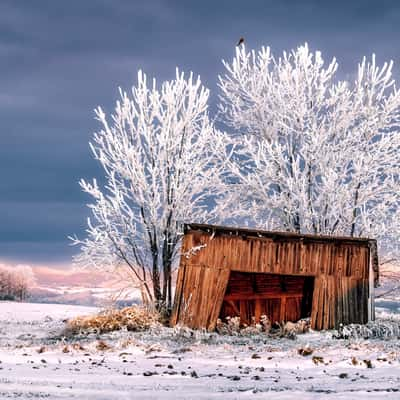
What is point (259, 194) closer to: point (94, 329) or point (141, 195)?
point (141, 195)

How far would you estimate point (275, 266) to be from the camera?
73.5 ft

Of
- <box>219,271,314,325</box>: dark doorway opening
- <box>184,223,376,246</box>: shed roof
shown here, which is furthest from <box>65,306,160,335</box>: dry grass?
<box>219,271,314,325</box>: dark doorway opening

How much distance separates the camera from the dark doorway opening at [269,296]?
26062mm

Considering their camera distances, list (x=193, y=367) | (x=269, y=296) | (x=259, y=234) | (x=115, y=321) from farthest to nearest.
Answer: (x=269, y=296)
(x=259, y=234)
(x=115, y=321)
(x=193, y=367)

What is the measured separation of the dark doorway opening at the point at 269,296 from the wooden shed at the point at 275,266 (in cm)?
390

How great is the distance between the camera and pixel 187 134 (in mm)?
25344

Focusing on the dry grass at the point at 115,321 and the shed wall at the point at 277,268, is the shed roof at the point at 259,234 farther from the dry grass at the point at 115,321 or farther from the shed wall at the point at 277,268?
the dry grass at the point at 115,321

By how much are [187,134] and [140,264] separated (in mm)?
5236

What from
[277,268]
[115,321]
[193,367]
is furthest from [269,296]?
[193,367]

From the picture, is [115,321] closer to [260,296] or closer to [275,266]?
[275,266]

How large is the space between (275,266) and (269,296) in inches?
157

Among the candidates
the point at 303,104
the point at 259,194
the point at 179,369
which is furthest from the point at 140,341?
the point at 303,104

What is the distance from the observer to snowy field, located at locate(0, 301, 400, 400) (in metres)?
10.5

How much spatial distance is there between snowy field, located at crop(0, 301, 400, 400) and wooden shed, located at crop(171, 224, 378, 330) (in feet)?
4.78
